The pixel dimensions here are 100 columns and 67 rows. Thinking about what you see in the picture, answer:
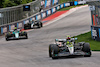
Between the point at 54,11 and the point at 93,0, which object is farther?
the point at 54,11

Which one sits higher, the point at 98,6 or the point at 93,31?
the point at 98,6

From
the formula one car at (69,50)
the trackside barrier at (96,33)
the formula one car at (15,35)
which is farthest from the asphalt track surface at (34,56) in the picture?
the trackside barrier at (96,33)

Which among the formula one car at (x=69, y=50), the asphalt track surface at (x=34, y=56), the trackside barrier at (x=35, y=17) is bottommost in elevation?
the asphalt track surface at (x=34, y=56)

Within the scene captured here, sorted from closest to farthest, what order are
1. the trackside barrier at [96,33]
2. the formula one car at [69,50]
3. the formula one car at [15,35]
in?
1. the formula one car at [69,50]
2. the trackside barrier at [96,33]
3. the formula one car at [15,35]

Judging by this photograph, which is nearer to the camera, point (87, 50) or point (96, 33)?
point (87, 50)

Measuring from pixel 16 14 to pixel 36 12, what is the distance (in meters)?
→ 8.71

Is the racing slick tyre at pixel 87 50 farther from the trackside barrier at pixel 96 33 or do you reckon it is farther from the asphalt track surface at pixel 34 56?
the trackside barrier at pixel 96 33

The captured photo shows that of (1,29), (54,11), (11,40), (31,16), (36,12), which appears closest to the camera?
(11,40)

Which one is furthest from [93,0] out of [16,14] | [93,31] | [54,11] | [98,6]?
[54,11]

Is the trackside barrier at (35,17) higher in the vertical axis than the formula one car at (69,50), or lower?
higher

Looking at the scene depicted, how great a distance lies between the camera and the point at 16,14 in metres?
40.1

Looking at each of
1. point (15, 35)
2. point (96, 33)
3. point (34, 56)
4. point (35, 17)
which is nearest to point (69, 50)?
point (34, 56)

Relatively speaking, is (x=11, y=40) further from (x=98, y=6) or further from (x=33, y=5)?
(x=33, y=5)

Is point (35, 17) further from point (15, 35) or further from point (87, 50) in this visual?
point (87, 50)
